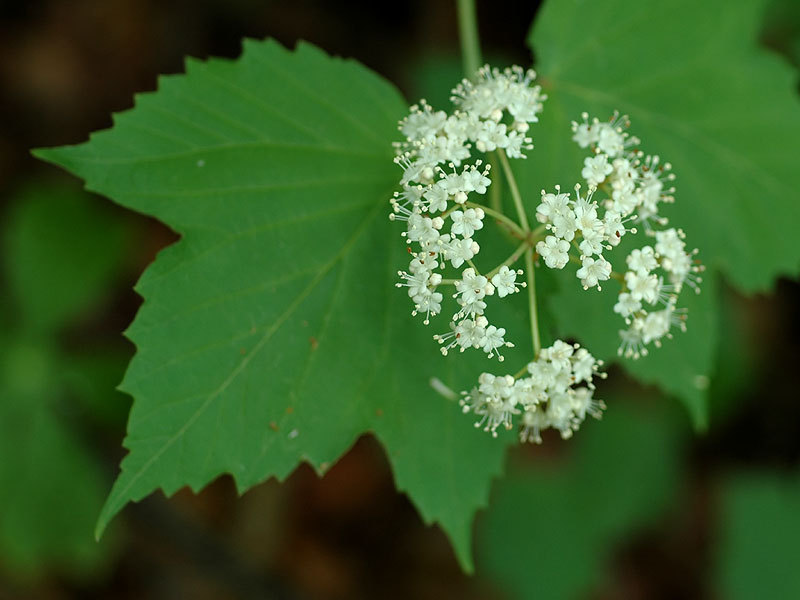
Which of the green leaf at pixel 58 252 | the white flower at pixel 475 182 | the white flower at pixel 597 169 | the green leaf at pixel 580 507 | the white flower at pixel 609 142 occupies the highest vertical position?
the white flower at pixel 609 142

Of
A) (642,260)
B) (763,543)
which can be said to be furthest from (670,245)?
(763,543)

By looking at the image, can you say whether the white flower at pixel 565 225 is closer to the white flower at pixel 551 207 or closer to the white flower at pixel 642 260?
the white flower at pixel 551 207

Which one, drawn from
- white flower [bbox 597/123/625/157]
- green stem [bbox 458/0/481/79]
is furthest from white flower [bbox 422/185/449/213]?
green stem [bbox 458/0/481/79]

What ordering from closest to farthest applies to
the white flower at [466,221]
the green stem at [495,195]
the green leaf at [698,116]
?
1. the white flower at [466,221]
2. the green stem at [495,195]
3. the green leaf at [698,116]

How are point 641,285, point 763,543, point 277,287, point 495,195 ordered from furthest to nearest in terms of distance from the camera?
1. point 763,543
2. point 495,195
3. point 277,287
4. point 641,285

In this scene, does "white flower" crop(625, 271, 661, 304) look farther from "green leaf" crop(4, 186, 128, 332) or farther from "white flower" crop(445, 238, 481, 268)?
"green leaf" crop(4, 186, 128, 332)

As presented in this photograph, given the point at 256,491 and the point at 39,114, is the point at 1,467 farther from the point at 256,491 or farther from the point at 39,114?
the point at 39,114

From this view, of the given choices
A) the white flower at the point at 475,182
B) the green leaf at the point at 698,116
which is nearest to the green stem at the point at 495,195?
the green leaf at the point at 698,116

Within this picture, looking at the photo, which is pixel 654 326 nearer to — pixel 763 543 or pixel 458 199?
pixel 458 199
